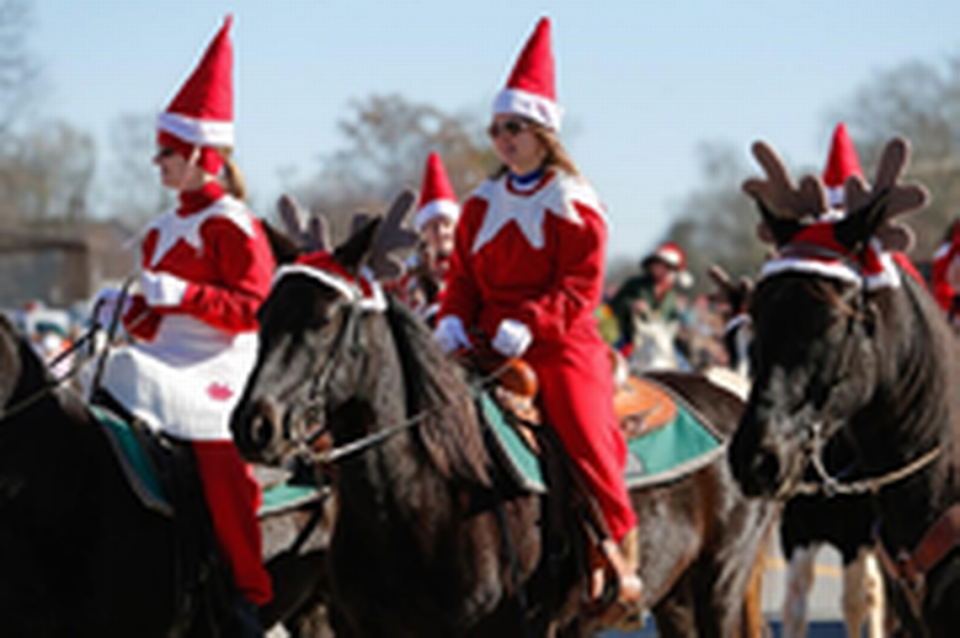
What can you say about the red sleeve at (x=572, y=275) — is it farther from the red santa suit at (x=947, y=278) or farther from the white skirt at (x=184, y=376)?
the red santa suit at (x=947, y=278)

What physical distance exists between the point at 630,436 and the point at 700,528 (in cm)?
57

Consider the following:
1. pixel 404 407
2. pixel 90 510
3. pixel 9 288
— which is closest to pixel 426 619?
pixel 404 407

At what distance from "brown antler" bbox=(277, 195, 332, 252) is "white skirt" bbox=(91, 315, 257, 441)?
52cm

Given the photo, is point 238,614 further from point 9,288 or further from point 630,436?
point 9,288

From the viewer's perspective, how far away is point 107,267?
60.4m

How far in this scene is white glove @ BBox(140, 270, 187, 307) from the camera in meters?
6.93

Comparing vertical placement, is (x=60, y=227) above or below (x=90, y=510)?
below

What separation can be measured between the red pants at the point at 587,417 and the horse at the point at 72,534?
1.59 m

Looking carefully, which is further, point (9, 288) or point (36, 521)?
point (9, 288)

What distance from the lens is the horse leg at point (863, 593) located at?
947 cm

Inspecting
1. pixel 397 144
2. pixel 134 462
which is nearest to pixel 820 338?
pixel 134 462

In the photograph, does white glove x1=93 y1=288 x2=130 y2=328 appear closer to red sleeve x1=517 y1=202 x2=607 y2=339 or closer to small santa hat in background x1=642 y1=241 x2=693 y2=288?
red sleeve x1=517 y1=202 x2=607 y2=339

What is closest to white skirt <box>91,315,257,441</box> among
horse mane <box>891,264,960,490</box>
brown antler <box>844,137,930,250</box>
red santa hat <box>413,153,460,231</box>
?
brown antler <box>844,137,930,250</box>

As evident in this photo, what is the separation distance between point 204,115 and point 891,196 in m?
3.13
